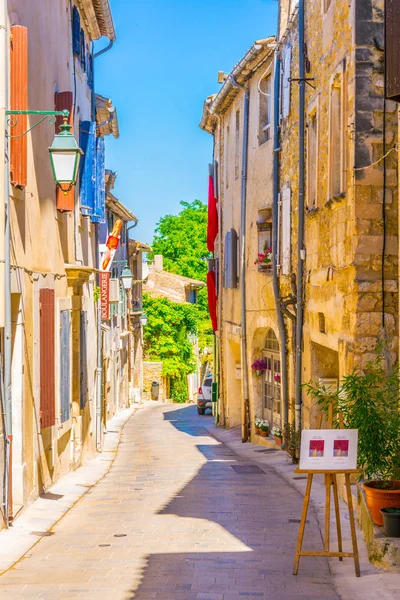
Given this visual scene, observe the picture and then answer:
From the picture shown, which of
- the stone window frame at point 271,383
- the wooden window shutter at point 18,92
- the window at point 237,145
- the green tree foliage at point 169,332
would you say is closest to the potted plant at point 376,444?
the wooden window shutter at point 18,92

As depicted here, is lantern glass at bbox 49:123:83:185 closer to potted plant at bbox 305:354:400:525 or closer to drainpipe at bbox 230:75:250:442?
potted plant at bbox 305:354:400:525

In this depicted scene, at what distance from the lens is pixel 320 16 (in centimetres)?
1384

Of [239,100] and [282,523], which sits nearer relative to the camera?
[282,523]

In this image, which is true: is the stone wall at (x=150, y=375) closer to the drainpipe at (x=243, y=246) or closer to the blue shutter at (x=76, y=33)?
the drainpipe at (x=243, y=246)

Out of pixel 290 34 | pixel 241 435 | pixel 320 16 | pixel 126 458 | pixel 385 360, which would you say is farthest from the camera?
pixel 241 435

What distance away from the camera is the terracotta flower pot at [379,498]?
8031mm

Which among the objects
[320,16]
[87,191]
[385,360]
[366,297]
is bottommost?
[385,360]

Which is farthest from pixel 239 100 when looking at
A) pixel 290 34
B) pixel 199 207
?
pixel 199 207

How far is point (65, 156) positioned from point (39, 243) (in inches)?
113

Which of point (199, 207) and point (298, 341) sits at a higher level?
point (199, 207)

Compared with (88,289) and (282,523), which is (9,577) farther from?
(88,289)

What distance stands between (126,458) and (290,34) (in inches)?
Result: 349

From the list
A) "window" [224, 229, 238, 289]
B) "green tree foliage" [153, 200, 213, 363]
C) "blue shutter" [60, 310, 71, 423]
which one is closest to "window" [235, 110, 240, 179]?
"window" [224, 229, 238, 289]

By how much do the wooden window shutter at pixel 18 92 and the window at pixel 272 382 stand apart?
33.2 ft
